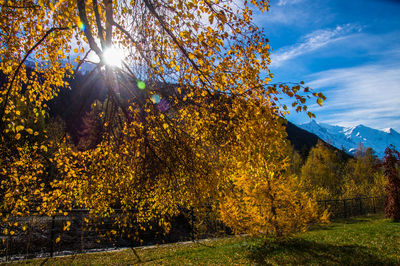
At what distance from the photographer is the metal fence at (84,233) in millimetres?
7947

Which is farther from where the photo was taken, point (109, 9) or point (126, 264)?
point (126, 264)

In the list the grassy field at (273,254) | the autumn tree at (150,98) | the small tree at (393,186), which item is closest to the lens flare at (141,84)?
the autumn tree at (150,98)

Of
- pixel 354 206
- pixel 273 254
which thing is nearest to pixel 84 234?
pixel 273 254

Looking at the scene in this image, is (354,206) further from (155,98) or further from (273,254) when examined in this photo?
(155,98)

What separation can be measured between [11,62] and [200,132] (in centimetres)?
366

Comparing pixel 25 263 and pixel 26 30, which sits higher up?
pixel 26 30

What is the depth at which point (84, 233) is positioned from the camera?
1266cm

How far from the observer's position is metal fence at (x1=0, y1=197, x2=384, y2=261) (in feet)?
26.1

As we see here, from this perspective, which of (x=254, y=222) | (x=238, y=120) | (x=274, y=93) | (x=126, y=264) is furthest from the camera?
(x=254, y=222)

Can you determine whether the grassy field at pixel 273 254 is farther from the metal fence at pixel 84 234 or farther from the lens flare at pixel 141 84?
the lens flare at pixel 141 84

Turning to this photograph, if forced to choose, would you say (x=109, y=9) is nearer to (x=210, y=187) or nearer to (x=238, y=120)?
(x=238, y=120)

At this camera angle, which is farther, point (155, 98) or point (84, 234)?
point (84, 234)

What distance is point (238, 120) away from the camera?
13.0ft

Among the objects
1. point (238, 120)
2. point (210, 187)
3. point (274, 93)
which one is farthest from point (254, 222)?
point (274, 93)
